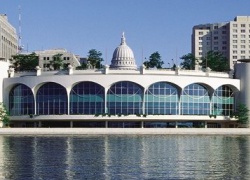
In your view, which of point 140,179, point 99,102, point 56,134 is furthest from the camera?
point 99,102

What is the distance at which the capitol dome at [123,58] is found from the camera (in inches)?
7199

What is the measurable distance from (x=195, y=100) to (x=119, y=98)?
19461 mm

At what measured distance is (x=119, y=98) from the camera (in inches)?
5728

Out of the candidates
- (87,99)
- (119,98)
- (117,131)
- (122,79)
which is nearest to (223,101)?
(119,98)

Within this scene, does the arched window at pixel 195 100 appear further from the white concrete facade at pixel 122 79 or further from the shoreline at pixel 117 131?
the shoreline at pixel 117 131

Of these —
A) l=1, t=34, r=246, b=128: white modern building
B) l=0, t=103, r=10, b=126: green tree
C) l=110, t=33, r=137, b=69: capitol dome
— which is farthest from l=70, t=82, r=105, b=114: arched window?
l=110, t=33, r=137, b=69: capitol dome

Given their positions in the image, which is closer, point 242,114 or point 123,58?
point 242,114

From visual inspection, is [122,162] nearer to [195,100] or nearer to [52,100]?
[52,100]

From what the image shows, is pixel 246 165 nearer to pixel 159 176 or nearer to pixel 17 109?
pixel 159 176

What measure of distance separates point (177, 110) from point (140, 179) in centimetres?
9427

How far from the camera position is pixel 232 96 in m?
156

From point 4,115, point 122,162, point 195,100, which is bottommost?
point 122,162

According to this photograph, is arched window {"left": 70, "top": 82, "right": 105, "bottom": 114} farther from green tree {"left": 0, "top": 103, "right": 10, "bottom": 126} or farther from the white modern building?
green tree {"left": 0, "top": 103, "right": 10, "bottom": 126}

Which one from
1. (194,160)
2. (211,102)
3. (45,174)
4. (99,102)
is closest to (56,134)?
(99,102)
